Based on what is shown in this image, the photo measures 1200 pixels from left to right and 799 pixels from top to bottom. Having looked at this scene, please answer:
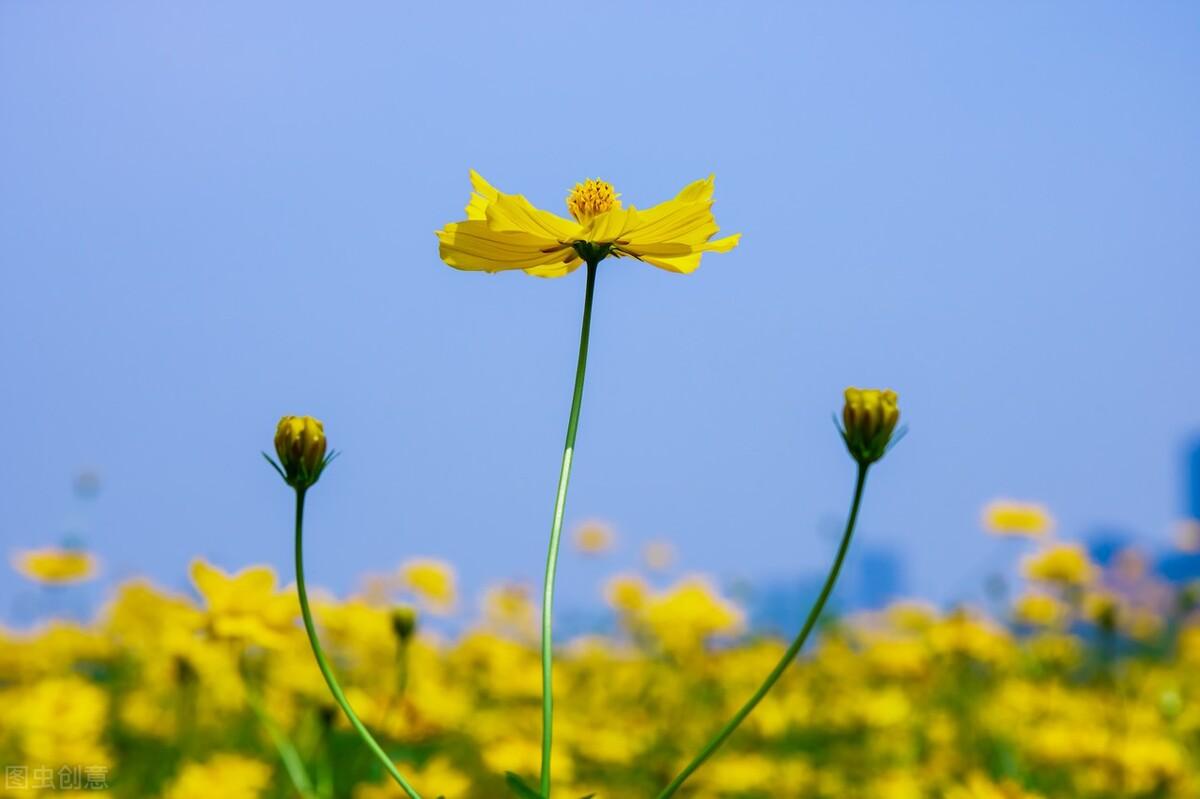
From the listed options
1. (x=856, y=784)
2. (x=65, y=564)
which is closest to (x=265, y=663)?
(x=65, y=564)

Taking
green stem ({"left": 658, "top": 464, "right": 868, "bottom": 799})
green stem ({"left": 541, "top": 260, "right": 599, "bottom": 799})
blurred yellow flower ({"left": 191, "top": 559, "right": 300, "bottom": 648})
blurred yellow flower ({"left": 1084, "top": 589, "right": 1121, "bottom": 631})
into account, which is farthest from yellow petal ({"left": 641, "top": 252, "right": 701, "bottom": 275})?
blurred yellow flower ({"left": 1084, "top": 589, "right": 1121, "bottom": 631})

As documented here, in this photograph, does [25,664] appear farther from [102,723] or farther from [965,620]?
[965,620]

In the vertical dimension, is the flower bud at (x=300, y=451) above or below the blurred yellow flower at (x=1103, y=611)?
above

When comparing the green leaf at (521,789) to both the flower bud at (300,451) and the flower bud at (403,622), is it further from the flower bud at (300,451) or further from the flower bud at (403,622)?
the flower bud at (403,622)

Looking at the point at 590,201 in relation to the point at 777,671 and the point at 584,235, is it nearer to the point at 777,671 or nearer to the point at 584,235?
the point at 584,235

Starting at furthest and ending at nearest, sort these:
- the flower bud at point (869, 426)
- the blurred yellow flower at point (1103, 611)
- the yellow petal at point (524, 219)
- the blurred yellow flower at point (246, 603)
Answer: the blurred yellow flower at point (1103, 611) → the blurred yellow flower at point (246, 603) → the yellow petal at point (524, 219) → the flower bud at point (869, 426)

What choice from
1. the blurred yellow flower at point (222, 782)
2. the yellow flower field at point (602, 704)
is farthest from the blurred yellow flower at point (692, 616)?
the blurred yellow flower at point (222, 782)

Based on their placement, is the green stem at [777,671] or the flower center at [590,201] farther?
the flower center at [590,201]

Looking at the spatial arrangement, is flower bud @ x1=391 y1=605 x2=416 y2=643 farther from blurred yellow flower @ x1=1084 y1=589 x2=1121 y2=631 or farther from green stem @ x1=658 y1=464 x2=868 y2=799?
blurred yellow flower @ x1=1084 y1=589 x2=1121 y2=631
